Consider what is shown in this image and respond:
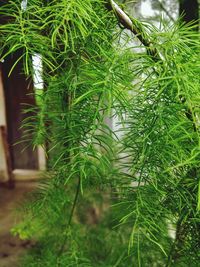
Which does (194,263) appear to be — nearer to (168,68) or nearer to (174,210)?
(174,210)

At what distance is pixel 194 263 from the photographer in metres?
0.85

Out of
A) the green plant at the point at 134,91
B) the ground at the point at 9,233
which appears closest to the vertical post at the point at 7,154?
the ground at the point at 9,233

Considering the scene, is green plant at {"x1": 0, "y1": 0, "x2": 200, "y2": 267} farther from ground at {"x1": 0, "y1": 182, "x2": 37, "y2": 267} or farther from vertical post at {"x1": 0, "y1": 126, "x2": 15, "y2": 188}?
vertical post at {"x1": 0, "y1": 126, "x2": 15, "y2": 188}

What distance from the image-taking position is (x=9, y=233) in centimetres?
223

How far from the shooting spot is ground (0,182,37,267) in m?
1.90

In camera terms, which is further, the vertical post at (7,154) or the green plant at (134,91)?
the vertical post at (7,154)

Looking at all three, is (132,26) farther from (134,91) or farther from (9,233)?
(9,233)

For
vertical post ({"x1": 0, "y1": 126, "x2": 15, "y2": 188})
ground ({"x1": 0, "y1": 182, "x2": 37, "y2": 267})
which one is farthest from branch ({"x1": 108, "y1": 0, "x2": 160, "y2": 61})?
vertical post ({"x1": 0, "y1": 126, "x2": 15, "y2": 188})

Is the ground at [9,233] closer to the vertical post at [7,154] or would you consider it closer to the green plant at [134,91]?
the vertical post at [7,154]

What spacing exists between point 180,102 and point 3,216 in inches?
82.1

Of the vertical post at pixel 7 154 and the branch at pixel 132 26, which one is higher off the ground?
the branch at pixel 132 26

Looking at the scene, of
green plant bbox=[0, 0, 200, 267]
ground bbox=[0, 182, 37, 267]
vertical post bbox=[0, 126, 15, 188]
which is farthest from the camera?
vertical post bbox=[0, 126, 15, 188]

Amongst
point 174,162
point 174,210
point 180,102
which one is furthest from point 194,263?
point 180,102

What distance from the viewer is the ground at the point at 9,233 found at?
6.22 ft
